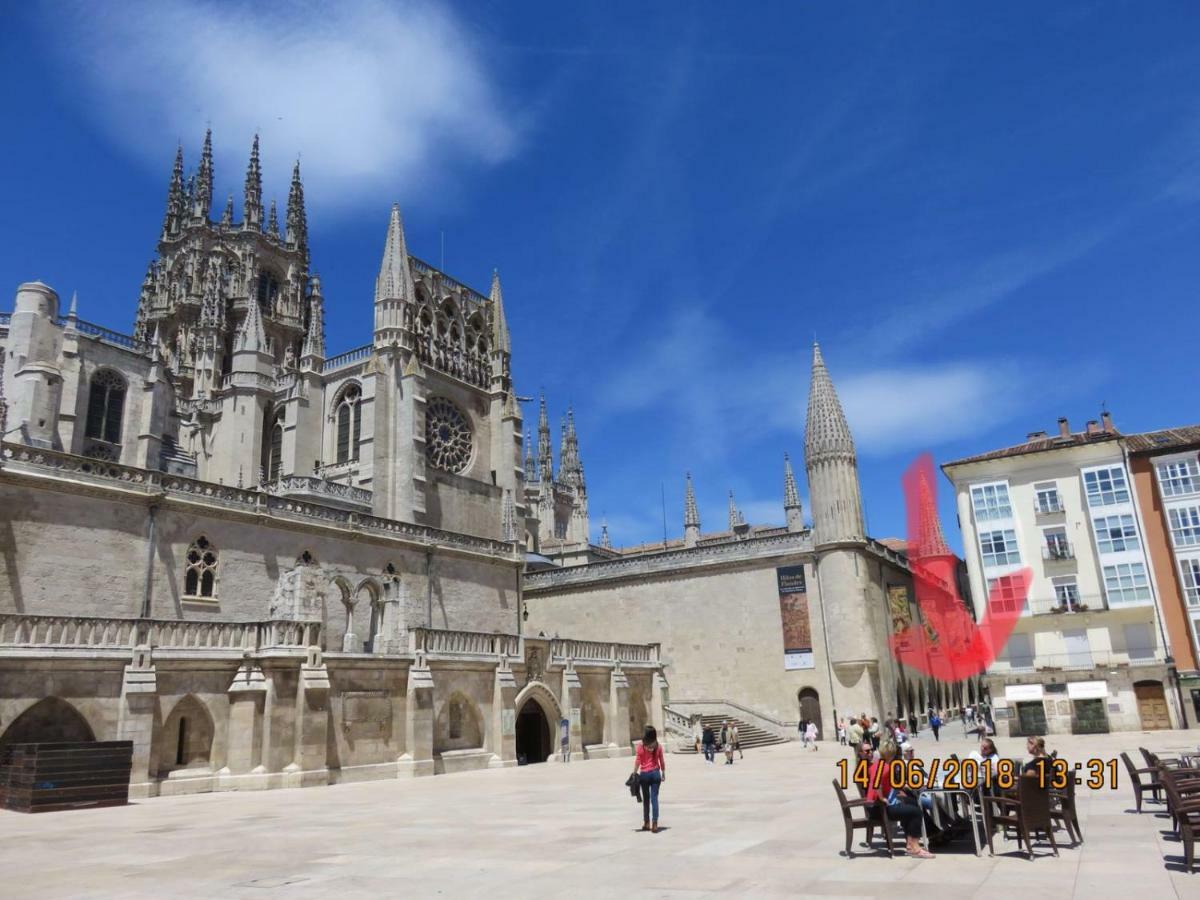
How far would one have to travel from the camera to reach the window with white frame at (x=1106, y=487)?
36.0m

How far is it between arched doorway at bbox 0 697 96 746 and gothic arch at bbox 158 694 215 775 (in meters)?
1.75

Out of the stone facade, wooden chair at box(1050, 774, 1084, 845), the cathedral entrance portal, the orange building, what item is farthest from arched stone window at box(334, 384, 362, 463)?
wooden chair at box(1050, 774, 1084, 845)

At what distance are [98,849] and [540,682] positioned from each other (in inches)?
751

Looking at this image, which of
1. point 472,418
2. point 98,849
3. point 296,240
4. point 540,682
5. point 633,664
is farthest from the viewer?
point 296,240

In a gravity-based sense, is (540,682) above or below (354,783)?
above

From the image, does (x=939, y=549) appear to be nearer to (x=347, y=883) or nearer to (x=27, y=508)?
(x=27, y=508)

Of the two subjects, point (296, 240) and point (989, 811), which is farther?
point (296, 240)

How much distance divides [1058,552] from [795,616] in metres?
11.4

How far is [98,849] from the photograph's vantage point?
10.4 metres

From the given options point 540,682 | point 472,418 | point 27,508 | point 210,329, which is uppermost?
point 210,329

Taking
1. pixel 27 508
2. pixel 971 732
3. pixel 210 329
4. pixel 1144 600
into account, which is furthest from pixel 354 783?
pixel 210 329

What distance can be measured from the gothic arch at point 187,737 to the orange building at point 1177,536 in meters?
33.8

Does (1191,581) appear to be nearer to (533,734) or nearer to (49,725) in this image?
(533,734)

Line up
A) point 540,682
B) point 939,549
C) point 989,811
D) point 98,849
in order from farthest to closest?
point 939,549
point 540,682
point 98,849
point 989,811
